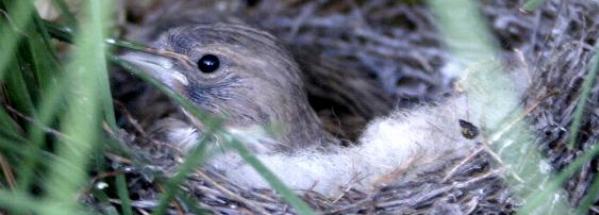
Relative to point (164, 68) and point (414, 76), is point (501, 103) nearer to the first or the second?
point (164, 68)

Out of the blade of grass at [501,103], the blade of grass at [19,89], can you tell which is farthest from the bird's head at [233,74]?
the blade of grass at [19,89]

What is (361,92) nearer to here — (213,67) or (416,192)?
(213,67)

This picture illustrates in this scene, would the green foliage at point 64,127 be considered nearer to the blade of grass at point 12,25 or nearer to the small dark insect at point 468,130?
the blade of grass at point 12,25

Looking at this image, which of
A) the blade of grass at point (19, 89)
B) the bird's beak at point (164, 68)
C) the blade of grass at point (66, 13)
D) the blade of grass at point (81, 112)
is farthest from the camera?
the bird's beak at point (164, 68)

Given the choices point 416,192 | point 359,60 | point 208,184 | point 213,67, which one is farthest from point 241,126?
point 359,60

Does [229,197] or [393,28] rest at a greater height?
[393,28]

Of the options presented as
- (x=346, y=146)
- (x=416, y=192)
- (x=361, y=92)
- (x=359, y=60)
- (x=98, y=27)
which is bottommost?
(x=98, y=27)
